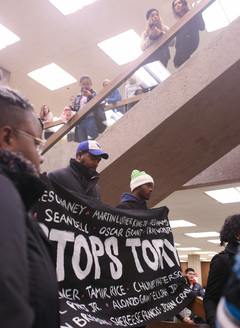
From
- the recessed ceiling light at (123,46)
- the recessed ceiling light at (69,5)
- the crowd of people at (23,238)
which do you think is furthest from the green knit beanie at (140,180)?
the recessed ceiling light at (123,46)

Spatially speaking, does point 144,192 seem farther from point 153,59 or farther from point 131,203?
point 153,59

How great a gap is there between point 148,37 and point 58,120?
2.18 meters

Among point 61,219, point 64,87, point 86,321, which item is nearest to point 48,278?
point 86,321

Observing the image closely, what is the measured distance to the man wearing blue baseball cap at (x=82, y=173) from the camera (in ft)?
9.56

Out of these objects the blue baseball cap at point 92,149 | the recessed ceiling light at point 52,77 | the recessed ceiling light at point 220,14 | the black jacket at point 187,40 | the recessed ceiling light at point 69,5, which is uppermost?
the recessed ceiling light at point 69,5

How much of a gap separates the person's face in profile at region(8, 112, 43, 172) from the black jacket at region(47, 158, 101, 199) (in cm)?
170

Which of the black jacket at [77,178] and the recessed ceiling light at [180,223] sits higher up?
the black jacket at [77,178]

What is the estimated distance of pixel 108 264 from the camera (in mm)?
2533

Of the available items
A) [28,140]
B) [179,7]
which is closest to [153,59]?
[179,7]

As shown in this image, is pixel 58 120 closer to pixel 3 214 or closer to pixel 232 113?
pixel 232 113

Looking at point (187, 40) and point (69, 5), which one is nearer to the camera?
point (187, 40)

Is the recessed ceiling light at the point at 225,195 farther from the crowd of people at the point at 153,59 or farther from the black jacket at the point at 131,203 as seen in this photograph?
the black jacket at the point at 131,203

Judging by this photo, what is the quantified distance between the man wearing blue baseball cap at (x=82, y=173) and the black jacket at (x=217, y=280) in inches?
49.9

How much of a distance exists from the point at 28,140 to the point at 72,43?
9.18 meters
